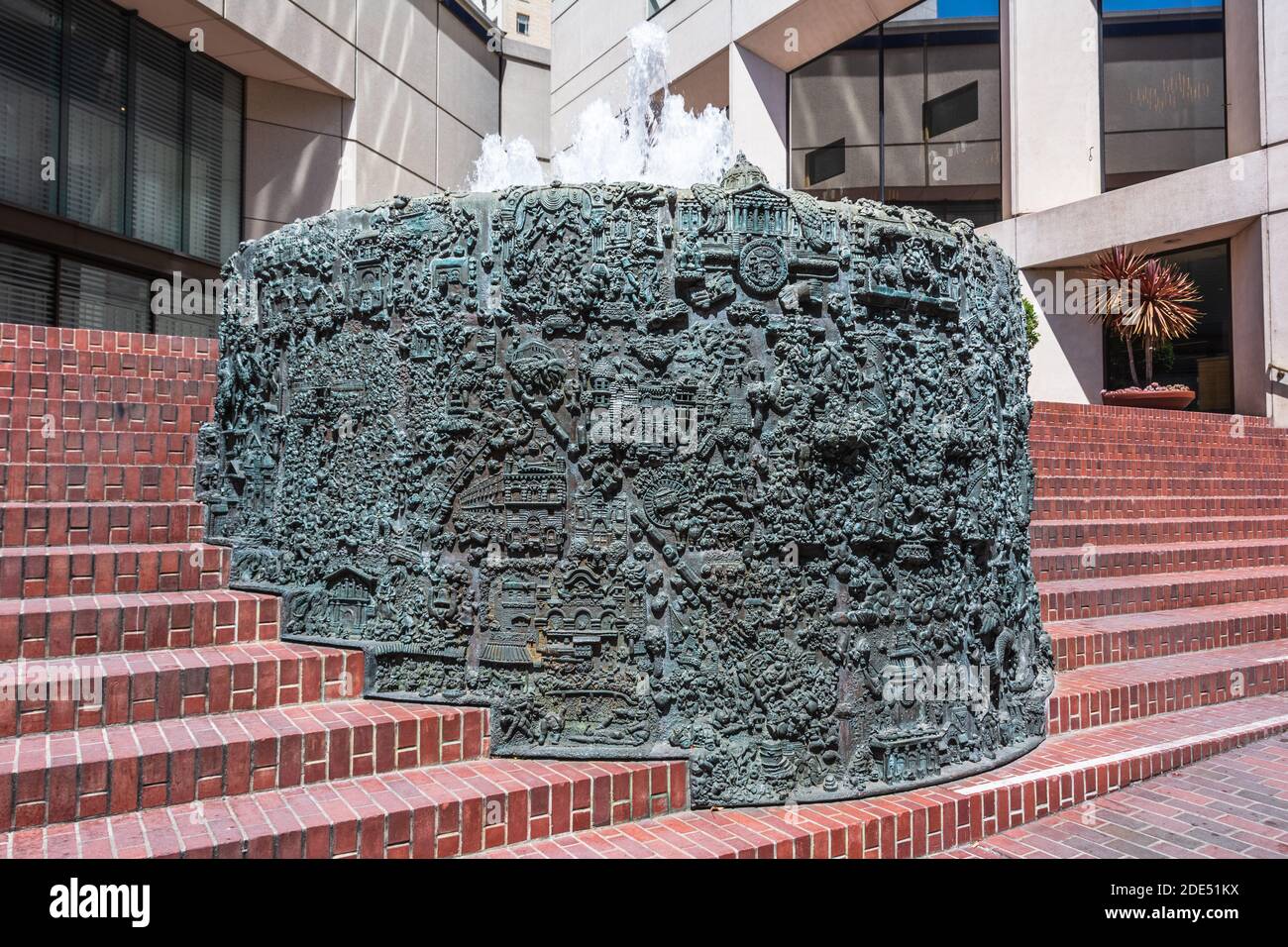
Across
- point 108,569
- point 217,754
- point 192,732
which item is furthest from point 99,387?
point 217,754

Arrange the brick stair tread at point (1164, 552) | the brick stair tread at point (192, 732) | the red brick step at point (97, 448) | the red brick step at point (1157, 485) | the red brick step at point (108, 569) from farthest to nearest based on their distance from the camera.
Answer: the red brick step at point (1157, 485) → the brick stair tread at point (1164, 552) → the red brick step at point (97, 448) → the red brick step at point (108, 569) → the brick stair tread at point (192, 732)

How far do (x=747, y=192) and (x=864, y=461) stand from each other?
1358mm

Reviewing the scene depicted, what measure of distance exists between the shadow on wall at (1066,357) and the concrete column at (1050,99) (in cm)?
170

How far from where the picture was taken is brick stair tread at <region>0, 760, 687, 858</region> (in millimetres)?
2971

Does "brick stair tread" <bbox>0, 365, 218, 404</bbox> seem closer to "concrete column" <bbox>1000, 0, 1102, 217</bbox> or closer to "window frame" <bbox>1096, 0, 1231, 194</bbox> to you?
"concrete column" <bbox>1000, 0, 1102, 217</bbox>

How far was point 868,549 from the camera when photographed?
13.3ft

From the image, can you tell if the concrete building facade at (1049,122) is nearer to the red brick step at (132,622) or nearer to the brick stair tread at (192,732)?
the brick stair tread at (192,732)

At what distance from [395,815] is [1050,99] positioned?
15.3 m

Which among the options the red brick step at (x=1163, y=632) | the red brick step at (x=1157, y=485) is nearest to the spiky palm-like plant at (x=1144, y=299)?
the red brick step at (x=1157, y=485)

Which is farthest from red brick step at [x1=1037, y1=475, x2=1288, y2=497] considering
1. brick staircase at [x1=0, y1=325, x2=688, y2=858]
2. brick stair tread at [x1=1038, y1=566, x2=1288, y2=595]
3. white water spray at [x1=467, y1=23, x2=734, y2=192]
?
brick staircase at [x1=0, y1=325, x2=688, y2=858]

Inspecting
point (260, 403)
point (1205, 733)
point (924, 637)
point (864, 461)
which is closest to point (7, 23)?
point (260, 403)

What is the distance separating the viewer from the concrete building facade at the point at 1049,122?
12789 mm

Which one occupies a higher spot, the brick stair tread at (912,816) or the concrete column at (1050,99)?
the concrete column at (1050,99)

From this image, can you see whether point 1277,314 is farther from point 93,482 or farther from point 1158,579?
point 93,482
